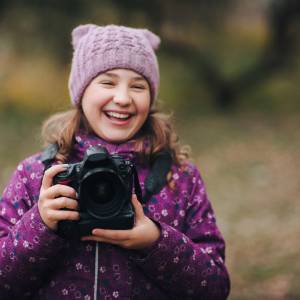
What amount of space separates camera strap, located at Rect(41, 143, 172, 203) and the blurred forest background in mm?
2213

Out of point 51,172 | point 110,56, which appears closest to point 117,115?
point 110,56

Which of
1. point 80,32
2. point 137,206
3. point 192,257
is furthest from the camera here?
point 80,32

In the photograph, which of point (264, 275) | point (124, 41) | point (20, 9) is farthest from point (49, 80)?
point (124, 41)

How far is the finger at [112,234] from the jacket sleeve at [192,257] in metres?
0.12

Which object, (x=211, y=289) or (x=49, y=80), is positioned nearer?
(x=211, y=289)

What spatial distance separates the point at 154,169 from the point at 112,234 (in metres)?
0.46

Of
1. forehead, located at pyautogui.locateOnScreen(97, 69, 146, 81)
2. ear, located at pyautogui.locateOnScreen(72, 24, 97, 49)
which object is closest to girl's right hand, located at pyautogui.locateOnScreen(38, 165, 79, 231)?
forehead, located at pyautogui.locateOnScreen(97, 69, 146, 81)

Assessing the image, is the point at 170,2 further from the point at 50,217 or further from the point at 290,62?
the point at 50,217

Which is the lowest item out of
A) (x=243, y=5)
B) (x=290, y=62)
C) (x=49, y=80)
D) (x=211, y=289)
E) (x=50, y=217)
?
(x=211, y=289)

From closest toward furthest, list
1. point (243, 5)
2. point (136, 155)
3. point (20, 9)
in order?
point (136, 155) → point (20, 9) → point (243, 5)

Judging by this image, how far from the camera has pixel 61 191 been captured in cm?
203

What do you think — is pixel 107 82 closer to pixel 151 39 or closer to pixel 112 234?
pixel 151 39

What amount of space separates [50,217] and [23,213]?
0.30m

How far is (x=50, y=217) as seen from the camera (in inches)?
80.8
